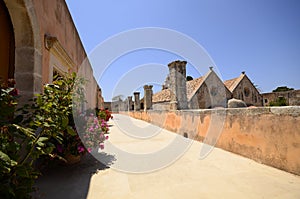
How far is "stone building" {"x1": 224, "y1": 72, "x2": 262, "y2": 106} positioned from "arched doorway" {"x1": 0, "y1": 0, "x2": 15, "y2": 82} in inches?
900

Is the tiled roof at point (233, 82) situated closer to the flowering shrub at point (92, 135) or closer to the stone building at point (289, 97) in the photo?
the stone building at point (289, 97)

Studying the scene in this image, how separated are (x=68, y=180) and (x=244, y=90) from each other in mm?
25087

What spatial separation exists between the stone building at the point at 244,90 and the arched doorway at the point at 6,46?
22.9m

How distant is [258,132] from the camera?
9.49ft

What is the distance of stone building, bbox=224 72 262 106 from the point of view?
21312 mm

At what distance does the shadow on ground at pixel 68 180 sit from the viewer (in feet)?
5.98

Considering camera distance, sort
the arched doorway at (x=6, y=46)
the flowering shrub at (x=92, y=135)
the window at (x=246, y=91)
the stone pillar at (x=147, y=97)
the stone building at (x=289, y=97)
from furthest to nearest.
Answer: the window at (x=246, y=91), the stone building at (x=289, y=97), the stone pillar at (x=147, y=97), the flowering shrub at (x=92, y=135), the arched doorway at (x=6, y=46)

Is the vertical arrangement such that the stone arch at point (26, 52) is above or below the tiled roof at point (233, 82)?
below

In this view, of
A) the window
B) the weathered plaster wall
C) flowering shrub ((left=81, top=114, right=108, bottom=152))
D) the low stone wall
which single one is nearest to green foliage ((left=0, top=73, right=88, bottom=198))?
flowering shrub ((left=81, top=114, right=108, bottom=152))

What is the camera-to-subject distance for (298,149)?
2260mm

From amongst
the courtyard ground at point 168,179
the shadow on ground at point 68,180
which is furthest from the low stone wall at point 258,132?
the shadow on ground at point 68,180

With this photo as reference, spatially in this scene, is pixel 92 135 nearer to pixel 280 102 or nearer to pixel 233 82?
pixel 233 82

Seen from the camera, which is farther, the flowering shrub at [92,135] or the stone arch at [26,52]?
the flowering shrub at [92,135]

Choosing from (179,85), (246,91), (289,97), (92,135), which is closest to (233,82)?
(246,91)
